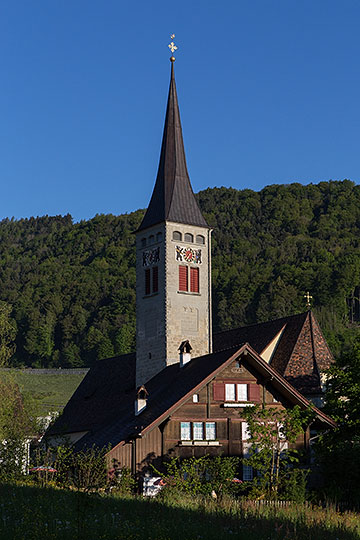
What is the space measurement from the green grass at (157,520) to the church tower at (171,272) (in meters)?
28.3

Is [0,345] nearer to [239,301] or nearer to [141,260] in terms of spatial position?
[141,260]

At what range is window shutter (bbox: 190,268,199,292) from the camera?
50.6 m

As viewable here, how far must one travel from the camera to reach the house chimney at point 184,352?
41281 millimetres

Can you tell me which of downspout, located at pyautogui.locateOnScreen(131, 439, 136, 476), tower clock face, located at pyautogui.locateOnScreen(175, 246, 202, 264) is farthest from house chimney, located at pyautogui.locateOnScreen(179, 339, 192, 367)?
tower clock face, located at pyautogui.locateOnScreen(175, 246, 202, 264)

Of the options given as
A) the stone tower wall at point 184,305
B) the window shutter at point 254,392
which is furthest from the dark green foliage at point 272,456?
the stone tower wall at point 184,305

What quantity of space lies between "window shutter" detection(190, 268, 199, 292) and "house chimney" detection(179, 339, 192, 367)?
923cm

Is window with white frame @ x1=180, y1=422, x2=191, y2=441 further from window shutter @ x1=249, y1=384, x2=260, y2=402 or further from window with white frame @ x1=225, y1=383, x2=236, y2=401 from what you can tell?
window shutter @ x1=249, y1=384, x2=260, y2=402

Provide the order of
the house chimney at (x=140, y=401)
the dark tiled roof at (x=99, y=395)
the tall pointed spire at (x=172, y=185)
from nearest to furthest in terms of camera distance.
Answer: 1. the house chimney at (x=140, y=401)
2. the tall pointed spire at (x=172, y=185)
3. the dark tiled roof at (x=99, y=395)

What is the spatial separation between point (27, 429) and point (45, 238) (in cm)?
16222

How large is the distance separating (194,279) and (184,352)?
1015 cm

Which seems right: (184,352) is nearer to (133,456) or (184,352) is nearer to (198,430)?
(198,430)

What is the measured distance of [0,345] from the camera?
141ft

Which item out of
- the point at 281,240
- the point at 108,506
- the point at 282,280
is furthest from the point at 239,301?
the point at 108,506

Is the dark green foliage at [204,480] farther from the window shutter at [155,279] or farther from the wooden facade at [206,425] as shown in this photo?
the window shutter at [155,279]
